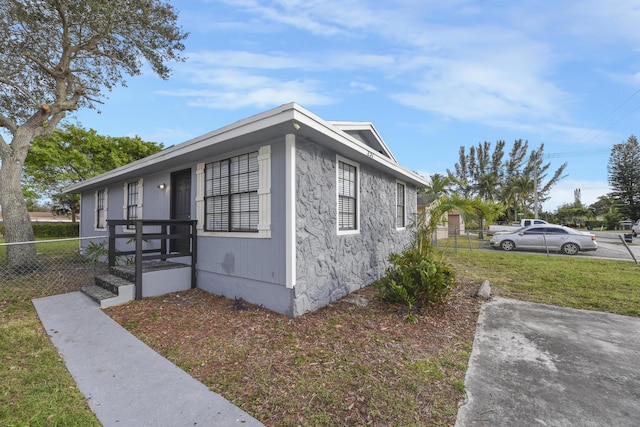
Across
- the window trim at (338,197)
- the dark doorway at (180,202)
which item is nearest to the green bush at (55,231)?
the dark doorway at (180,202)

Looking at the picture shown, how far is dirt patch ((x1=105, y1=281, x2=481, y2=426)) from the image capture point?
7.09 feet

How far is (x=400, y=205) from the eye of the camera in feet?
26.7

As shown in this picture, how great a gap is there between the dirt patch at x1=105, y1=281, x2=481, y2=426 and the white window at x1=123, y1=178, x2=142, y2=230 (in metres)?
3.74

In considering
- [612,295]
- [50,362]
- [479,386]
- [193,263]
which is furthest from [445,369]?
[612,295]

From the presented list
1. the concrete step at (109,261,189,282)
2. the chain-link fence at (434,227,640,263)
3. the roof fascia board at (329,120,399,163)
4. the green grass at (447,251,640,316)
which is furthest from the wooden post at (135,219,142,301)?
the green grass at (447,251,640,316)

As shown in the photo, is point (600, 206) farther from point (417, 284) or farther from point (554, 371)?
point (554, 371)

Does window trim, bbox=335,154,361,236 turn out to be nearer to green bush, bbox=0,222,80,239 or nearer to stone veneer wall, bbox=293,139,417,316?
stone veneer wall, bbox=293,139,417,316

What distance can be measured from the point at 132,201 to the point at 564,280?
11271 millimetres

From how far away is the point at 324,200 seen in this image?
4.69m

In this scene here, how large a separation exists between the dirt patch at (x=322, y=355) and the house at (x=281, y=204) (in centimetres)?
51

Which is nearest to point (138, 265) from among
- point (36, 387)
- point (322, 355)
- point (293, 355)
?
point (36, 387)

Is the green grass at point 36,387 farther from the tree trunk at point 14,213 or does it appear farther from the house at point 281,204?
the tree trunk at point 14,213

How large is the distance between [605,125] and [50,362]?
1420 inches

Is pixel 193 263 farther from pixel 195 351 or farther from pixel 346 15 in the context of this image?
pixel 346 15
